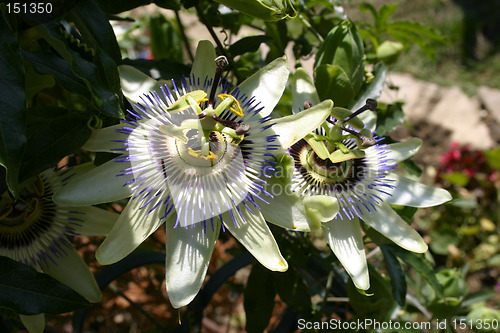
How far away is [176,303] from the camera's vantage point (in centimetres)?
82

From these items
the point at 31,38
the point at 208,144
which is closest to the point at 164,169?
the point at 208,144

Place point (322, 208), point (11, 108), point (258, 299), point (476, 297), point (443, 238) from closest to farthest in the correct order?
point (11, 108), point (322, 208), point (258, 299), point (476, 297), point (443, 238)

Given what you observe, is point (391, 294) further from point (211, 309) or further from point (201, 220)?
point (211, 309)

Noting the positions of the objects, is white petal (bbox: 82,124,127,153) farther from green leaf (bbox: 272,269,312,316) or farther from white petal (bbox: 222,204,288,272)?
green leaf (bbox: 272,269,312,316)

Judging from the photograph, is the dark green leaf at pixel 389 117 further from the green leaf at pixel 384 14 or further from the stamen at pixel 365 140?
the green leaf at pixel 384 14

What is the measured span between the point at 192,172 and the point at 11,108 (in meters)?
0.36

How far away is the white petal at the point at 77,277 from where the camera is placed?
99 cm

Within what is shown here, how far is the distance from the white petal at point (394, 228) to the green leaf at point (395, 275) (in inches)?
6.5

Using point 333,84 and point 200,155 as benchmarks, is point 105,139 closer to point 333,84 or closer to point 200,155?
point 200,155

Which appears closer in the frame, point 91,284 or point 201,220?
point 201,220

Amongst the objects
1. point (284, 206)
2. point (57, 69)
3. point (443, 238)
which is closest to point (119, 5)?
point (57, 69)

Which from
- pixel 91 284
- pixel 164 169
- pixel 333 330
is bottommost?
pixel 333 330

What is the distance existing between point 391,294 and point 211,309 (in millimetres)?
1457

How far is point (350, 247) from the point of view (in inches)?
36.1
